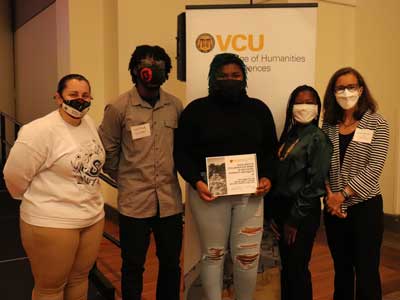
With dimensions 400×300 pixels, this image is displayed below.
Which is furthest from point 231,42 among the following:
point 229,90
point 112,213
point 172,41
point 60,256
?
point 112,213

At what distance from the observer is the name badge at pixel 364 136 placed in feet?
6.69

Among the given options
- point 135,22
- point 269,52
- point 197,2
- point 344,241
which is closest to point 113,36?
point 135,22

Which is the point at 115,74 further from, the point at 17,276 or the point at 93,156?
the point at 93,156

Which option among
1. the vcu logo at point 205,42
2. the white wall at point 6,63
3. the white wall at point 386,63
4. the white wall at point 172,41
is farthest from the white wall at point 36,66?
the white wall at point 386,63

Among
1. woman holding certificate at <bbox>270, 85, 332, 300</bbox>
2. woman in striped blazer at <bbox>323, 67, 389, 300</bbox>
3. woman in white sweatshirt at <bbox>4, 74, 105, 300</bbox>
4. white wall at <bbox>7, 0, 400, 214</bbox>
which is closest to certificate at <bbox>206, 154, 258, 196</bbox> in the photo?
woman holding certificate at <bbox>270, 85, 332, 300</bbox>

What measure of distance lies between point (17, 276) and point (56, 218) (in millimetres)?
1653

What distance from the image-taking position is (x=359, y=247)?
82.7 inches

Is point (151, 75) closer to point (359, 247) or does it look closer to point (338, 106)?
point (338, 106)

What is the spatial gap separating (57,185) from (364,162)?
151 cm

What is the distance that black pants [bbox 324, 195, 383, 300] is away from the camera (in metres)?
2.08

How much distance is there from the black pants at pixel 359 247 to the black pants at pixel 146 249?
866 millimetres

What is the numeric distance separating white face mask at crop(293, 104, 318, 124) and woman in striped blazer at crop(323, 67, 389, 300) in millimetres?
128

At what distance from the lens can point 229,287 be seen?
2.44 m

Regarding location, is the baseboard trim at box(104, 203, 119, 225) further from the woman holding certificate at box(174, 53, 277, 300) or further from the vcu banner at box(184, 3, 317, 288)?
the woman holding certificate at box(174, 53, 277, 300)
